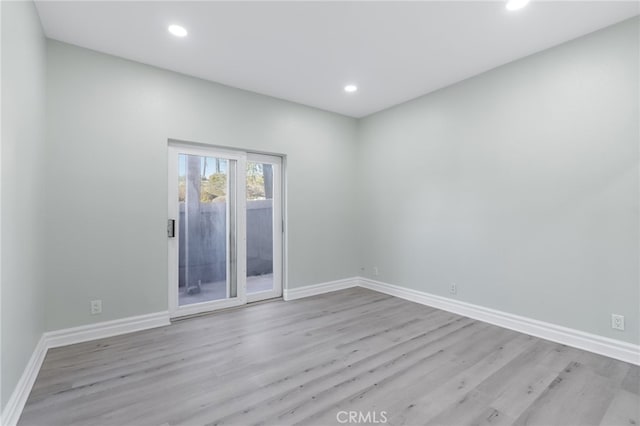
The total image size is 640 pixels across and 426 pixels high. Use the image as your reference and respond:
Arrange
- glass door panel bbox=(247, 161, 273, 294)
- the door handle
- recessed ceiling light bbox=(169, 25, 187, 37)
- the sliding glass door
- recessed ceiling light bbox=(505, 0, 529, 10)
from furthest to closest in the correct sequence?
1. glass door panel bbox=(247, 161, 273, 294)
2. the sliding glass door
3. the door handle
4. recessed ceiling light bbox=(169, 25, 187, 37)
5. recessed ceiling light bbox=(505, 0, 529, 10)

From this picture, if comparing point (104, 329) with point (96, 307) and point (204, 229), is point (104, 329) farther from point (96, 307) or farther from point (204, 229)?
point (204, 229)

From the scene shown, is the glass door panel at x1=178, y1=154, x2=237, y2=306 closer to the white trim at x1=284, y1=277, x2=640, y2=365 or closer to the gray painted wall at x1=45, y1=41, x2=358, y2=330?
the gray painted wall at x1=45, y1=41, x2=358, y2=330

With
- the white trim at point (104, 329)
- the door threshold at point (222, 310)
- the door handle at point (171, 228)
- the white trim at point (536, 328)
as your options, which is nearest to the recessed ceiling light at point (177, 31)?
the door handle at point (171, 228)

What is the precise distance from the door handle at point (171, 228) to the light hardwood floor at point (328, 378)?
1024mm

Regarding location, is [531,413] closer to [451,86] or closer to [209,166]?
[451,86]

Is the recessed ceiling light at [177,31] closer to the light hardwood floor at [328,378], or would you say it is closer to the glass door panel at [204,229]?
the glass door panel at [204,229]

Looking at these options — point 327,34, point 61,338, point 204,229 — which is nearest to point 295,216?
point 204,229

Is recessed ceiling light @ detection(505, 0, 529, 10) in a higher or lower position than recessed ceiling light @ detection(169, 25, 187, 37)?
higher

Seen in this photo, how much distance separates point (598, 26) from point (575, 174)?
131 cm

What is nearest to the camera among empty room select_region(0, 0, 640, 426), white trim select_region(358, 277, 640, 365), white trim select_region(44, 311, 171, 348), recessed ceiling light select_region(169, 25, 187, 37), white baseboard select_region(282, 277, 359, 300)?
empty room select_region(0, 0, 640, 426)

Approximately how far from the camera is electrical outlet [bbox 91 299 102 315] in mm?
3000

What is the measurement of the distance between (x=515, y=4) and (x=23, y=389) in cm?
454

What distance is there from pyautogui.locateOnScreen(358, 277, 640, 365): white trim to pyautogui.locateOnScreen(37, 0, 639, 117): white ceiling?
2.78 meters

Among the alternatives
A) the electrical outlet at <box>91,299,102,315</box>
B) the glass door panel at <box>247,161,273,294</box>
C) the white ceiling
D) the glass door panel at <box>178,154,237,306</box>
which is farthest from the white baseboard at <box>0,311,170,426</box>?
the white ceiling
